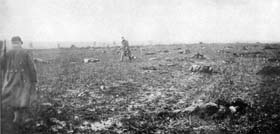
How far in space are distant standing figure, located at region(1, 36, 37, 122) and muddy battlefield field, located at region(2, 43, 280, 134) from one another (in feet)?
1.87

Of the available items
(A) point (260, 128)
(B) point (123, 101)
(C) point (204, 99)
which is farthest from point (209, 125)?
(B) point (123, 101)

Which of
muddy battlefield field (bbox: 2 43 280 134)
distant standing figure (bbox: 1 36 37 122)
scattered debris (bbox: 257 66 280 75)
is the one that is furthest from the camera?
scattered debris (bbox: 257 66 280 75)

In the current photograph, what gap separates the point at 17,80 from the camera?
23.7ft

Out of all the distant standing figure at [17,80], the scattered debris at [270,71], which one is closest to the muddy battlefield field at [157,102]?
the scattered debris at [270,71]

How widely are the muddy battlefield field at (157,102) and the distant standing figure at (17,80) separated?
571 mm

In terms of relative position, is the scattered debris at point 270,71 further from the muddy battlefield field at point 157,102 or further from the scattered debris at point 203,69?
the scattered debris at point 203,69

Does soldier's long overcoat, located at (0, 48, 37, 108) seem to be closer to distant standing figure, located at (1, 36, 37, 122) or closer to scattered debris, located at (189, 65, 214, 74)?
distant standing figure, located at (1, 36, 37, 122)

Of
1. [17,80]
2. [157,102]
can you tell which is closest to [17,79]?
[17,80]

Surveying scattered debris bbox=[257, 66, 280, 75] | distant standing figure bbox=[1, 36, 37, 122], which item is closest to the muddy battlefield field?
scattered debris bbox=[257, 66, 280, 75]

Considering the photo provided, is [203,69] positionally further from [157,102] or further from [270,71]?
[157,102]

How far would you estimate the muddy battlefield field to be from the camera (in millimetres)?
7797

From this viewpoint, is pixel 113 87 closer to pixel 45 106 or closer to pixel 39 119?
pixel 45 106

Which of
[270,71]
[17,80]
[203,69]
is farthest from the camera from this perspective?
[203,69]

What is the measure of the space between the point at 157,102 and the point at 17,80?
5.42 meters
